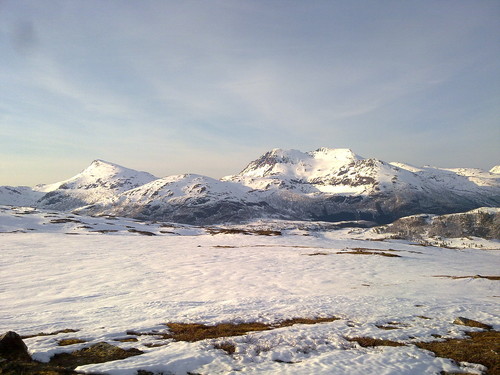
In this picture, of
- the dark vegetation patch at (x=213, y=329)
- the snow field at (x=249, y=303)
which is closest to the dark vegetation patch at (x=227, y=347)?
the snow field at (x=249, y=303)

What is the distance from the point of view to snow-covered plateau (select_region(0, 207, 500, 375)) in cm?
1298

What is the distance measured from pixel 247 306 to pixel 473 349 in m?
14.2

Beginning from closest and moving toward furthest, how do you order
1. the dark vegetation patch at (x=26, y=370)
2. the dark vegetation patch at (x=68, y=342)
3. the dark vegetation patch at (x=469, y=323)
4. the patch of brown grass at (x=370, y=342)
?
the dark vegetation patch at (x=26, y=370) < the dark vegetation patch at (x=68, y=342) < the patch of brown grass at (x=370, y=342) < the dark vegetation patch at (x=469, y=323)

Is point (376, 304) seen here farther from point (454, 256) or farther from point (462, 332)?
point (454, 256)

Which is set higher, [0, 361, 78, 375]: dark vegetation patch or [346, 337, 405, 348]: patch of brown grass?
[0, 361, 78, 375]: dark vegetation patch

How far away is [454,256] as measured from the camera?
6231 centimetres

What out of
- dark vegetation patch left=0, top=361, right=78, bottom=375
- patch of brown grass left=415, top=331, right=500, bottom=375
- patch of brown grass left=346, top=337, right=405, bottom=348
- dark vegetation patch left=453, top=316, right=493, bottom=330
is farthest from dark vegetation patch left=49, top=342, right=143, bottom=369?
dark vegetation patch left=453, top=316, right=493, bottom=330

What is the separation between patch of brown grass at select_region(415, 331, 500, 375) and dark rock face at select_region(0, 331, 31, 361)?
17.2 meters

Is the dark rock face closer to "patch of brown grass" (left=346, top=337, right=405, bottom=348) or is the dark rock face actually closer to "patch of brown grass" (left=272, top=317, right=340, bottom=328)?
"patch of brown grass" (left=272, top=317, right=340, bottom=328)

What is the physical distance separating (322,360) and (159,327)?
9.89 meters

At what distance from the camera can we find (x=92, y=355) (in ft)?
42.8

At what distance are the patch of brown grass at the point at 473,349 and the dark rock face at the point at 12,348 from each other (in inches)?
677

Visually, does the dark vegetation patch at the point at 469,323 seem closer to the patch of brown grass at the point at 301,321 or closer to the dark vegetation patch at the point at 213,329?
the patch of brown grass at the point at 301,321

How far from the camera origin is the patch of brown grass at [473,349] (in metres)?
13.0
